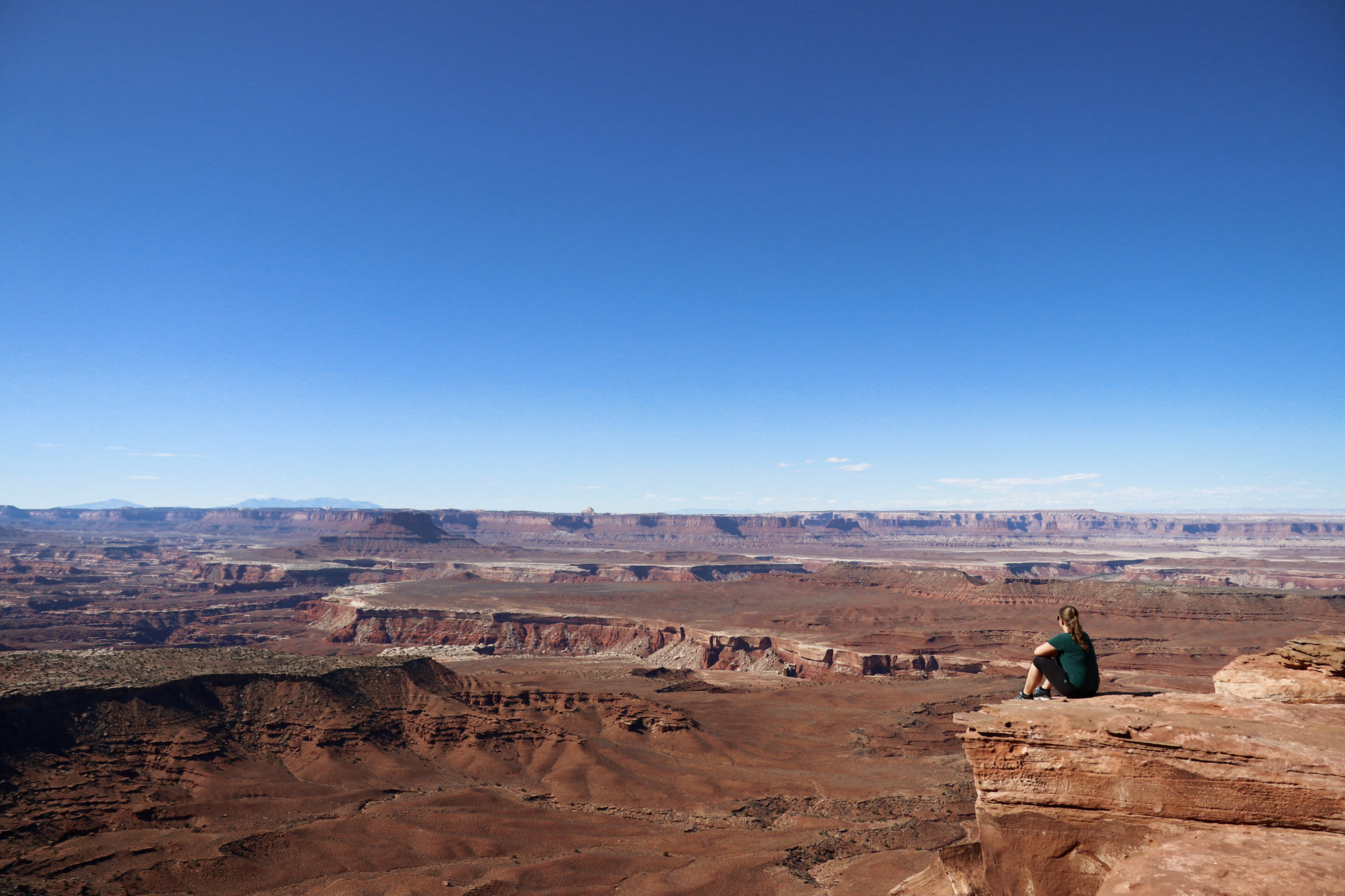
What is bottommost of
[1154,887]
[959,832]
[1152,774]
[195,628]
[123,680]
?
[195,628]

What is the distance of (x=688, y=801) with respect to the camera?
37.8 metres

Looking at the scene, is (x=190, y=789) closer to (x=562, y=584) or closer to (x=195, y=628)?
(x=195, y=628)

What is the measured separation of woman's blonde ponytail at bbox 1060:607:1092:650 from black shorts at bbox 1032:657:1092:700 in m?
0.50

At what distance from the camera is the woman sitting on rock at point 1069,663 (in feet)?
37.2

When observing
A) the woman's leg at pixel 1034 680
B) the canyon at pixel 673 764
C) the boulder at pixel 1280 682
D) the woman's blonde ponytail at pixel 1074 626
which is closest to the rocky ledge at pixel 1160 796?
the canyon at pixel 673 764

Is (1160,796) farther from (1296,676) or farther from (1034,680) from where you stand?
(1296,676)

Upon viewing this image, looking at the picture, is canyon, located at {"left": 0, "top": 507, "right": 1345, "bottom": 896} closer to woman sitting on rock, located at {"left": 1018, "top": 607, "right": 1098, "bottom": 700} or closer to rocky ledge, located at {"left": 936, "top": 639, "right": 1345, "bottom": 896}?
rocky ledge, located at {"left": 936, "top": 639, "right": 1345, "bottom": 896}

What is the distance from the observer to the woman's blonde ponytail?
1091 centimetres

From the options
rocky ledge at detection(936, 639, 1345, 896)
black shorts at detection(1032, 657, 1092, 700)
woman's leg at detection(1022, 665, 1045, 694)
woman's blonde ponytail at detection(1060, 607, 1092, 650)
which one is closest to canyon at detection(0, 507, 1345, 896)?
rocky ledge at detection(936, 639, 1345, 896)

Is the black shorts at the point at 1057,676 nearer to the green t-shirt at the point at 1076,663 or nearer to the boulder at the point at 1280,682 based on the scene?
the green t-shirt at the point at 1076,663

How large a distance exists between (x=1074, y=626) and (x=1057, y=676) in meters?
1.08

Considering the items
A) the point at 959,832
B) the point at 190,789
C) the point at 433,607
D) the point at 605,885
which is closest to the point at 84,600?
the point at 433,607

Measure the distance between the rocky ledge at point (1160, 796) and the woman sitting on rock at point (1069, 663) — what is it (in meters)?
0.34

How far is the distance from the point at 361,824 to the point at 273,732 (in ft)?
42.6
